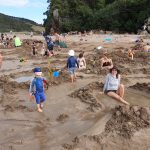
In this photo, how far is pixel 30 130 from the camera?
33.4 feet

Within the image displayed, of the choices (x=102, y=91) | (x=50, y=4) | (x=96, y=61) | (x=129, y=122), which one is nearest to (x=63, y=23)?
(x=50, y=4)

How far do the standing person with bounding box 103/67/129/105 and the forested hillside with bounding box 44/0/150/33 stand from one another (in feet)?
146

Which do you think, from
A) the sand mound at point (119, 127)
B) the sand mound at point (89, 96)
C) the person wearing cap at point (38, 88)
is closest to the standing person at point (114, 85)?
the sand mound at point (89, 96)

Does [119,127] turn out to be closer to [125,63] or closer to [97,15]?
[125,63]

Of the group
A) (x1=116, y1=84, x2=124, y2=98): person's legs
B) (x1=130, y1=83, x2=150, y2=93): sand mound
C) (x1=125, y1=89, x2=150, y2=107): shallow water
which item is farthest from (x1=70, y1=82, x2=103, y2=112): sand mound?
(x1=130, y1=83, x2=150, y2=93): sand mound

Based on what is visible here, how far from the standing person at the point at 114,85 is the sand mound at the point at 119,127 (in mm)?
2454

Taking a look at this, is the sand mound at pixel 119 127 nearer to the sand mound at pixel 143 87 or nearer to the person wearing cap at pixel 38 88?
the person wearing cap at pixel 38 88

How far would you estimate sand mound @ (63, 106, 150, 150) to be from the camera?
8.65m

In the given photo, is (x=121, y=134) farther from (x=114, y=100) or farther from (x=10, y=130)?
(x=114, y=100)

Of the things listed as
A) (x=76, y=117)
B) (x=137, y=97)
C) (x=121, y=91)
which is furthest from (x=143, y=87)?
(x=76, y=117)

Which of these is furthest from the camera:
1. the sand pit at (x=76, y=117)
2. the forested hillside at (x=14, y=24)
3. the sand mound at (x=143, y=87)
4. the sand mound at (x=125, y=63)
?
the forested hillside at (x=14, y=24)

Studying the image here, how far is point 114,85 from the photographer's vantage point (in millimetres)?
12766

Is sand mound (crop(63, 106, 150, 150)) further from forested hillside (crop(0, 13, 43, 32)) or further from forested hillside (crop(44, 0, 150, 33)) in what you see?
forested hillside (crop(0, 13, 43, 32))

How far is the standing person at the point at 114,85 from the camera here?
12.7 metres
